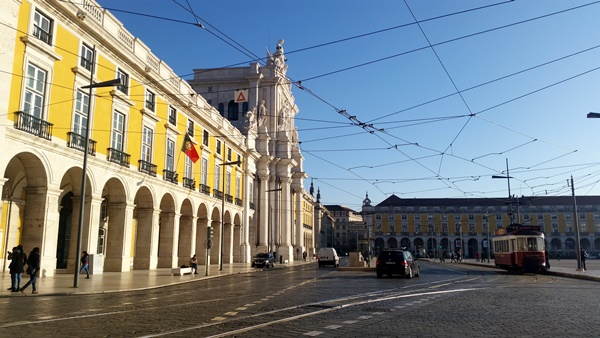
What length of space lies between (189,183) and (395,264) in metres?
19.5

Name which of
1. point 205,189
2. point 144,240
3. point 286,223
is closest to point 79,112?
point 144,240

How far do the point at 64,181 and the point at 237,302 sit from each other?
20.5 metres

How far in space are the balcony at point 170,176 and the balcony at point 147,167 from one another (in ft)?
5.76

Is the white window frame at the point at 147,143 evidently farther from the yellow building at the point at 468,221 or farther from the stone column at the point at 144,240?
the yellow building at the point at 468,221

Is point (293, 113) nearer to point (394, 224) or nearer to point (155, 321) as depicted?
point (394, 224)

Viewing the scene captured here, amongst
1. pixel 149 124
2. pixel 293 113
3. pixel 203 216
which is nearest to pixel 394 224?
pixel 293 113

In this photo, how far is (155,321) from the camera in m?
10.4

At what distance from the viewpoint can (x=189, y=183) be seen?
40.0 m

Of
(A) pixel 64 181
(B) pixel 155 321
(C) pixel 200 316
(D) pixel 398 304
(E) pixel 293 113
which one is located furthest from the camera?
(E) pixel 293 113

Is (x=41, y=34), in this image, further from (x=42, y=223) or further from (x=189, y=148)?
(x=189, y=148)

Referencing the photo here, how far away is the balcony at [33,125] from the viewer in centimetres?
2108

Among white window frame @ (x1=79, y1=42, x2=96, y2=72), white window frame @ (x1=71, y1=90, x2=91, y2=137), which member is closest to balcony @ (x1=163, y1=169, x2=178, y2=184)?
white window frame @ (x1=71, y1=90, x2=91, y2=137)

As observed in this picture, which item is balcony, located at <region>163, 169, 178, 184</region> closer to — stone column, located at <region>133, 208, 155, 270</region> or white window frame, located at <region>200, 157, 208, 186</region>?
stone column, located at <region>133, 208, 155, 270</region>

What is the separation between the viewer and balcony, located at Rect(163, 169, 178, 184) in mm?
35834
